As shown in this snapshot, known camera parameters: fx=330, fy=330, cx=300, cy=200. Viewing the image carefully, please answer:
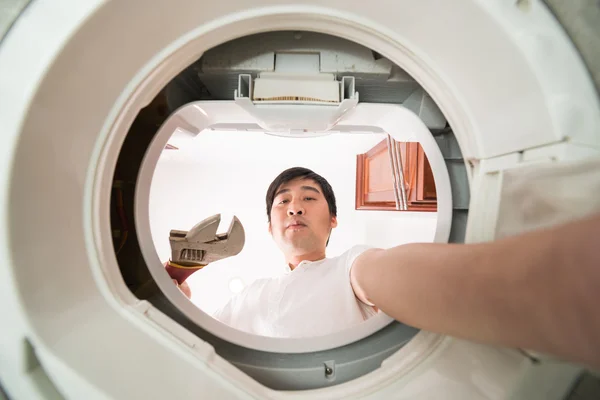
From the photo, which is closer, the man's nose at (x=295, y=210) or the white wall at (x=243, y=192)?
the man's nose at (x=295, y=210)

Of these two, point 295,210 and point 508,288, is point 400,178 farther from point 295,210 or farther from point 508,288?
point 508,288

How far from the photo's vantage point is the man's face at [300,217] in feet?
4.15

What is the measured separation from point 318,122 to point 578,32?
460 millimetres

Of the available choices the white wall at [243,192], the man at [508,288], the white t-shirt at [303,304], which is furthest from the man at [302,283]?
the white wall at [243,192]

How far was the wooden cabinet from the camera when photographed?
1.26m

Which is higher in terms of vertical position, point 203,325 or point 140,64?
point 140,64

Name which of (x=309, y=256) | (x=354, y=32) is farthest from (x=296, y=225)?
(x=354, y=32)

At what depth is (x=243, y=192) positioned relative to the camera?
2.26 metres

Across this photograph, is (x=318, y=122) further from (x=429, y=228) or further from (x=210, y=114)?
(x=429, y=228)

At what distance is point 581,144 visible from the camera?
1.17 ft

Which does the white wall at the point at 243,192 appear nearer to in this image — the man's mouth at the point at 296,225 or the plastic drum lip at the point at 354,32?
the man's mouth at the point at 296,225

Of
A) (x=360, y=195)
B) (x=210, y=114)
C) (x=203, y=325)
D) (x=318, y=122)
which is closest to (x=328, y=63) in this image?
(x=318, y=122)

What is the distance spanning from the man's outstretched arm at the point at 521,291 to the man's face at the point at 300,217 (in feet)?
2.82

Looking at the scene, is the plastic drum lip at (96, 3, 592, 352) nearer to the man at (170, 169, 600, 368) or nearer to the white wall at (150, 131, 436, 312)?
the man at (170, 169, 600, 368)
